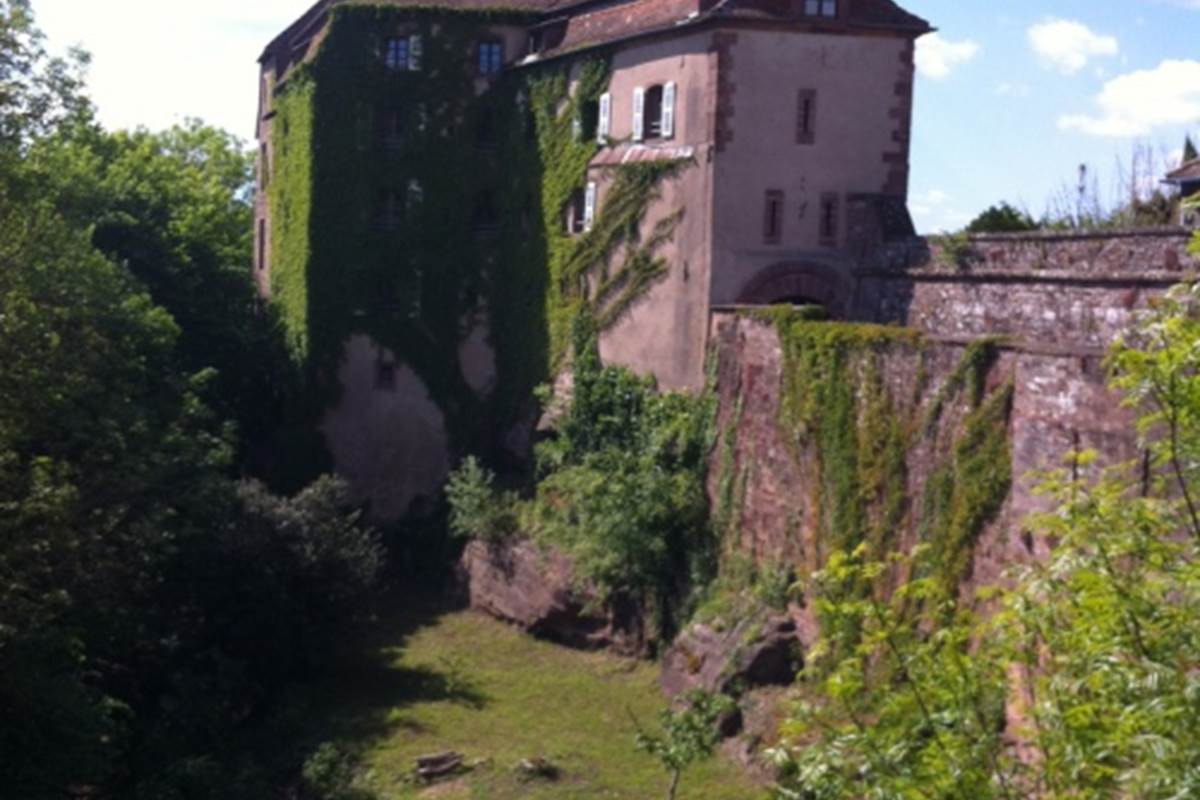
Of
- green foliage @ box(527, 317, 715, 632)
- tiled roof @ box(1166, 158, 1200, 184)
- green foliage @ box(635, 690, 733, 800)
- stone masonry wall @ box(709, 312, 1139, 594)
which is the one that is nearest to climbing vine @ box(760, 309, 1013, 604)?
stone masonry wall @ box(709, 312, 1139, 594)

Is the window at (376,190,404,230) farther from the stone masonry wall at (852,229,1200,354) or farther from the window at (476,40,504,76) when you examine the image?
the stone masonry wall at (852,229,1200,354)

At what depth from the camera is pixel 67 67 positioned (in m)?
25.2

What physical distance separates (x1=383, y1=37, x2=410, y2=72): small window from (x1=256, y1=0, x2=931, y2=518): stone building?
0.05 metres

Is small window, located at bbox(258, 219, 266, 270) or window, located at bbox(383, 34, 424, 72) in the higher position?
window, located at bbox(383, 34, 424, 72)

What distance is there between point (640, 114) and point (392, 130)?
9.56m

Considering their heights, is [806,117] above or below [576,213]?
above

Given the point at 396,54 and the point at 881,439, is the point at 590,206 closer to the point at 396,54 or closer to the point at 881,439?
the point at 396,54

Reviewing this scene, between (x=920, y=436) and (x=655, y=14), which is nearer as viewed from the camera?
(x=920, y=436)

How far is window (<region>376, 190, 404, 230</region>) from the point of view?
135 feet

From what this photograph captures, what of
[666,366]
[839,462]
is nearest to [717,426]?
[666,366]

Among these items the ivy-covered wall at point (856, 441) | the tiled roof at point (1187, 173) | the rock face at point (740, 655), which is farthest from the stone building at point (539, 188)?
the tiled roof at point (1187, 173)

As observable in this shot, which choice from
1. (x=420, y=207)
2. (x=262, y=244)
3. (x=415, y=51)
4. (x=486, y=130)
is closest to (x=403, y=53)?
(x=415, y=51)

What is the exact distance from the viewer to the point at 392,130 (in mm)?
41062

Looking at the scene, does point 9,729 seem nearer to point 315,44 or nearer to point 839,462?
point 839,462
